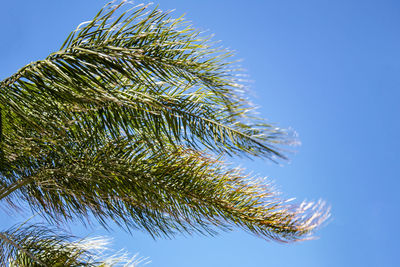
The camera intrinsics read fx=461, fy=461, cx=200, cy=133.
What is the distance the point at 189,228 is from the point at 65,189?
137cm

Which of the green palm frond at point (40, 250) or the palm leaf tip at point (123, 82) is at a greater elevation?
the palm leaf tip at point (123, 82)

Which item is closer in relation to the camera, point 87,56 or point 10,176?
point 87,56

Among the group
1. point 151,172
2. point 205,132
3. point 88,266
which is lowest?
point 88,266

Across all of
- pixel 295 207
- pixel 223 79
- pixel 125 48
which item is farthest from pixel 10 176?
pixel 295 207

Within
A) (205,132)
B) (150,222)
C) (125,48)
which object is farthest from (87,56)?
(150,222)

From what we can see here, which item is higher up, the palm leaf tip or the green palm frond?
the palm leaf tip

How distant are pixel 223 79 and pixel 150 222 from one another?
79.0 inches

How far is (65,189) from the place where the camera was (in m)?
4.52

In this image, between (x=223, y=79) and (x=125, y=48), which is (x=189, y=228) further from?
(x=125, y=48)

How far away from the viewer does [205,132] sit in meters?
4.47

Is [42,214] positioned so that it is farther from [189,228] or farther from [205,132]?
[205,132]

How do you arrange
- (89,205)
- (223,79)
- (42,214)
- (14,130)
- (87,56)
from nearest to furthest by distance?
(87,56) < (223,79) < (14,130) < (89,205) < (42,214)

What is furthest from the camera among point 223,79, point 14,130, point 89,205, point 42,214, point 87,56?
point 42,214

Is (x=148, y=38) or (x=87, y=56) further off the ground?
(x=148, y=38)
